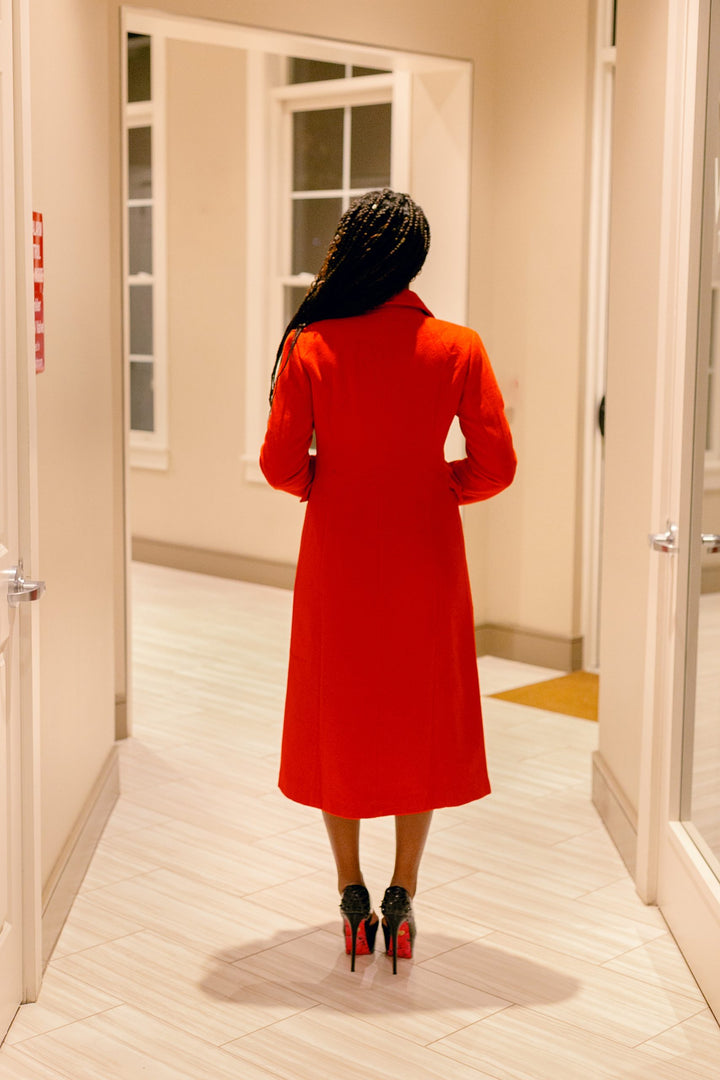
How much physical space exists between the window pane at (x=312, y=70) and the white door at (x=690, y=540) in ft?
13.7

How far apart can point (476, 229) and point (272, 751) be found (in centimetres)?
245

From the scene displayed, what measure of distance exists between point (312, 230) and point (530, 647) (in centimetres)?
Result: 282

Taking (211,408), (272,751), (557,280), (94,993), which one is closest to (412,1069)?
(94,993)

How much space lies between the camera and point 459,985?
2822 millimetres

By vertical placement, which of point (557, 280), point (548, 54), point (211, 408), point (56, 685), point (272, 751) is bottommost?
point (272, 751)

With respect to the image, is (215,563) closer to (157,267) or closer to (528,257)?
(157,267)

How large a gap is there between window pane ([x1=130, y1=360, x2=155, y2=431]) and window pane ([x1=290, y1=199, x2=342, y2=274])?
1415 millimetres

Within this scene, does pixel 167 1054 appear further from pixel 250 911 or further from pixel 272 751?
→ pixel 272 751

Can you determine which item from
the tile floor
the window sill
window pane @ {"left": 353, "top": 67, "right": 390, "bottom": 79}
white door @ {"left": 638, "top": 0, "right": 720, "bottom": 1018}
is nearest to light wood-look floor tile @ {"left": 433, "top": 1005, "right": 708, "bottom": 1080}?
the tile floor

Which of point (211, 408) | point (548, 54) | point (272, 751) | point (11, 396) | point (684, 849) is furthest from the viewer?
point (211, 408)

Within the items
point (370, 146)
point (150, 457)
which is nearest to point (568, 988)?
point (370, 146)

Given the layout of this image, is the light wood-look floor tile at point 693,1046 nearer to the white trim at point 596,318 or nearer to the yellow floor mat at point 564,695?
the yellow floor mat at point 564,695

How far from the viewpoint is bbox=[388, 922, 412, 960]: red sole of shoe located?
2893 millimetres

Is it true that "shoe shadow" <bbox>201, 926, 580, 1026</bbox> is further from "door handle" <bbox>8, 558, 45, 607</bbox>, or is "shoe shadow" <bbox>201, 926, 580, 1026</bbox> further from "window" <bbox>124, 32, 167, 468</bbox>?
"window" <bbox>124, 32, 167, 468</bbox>
